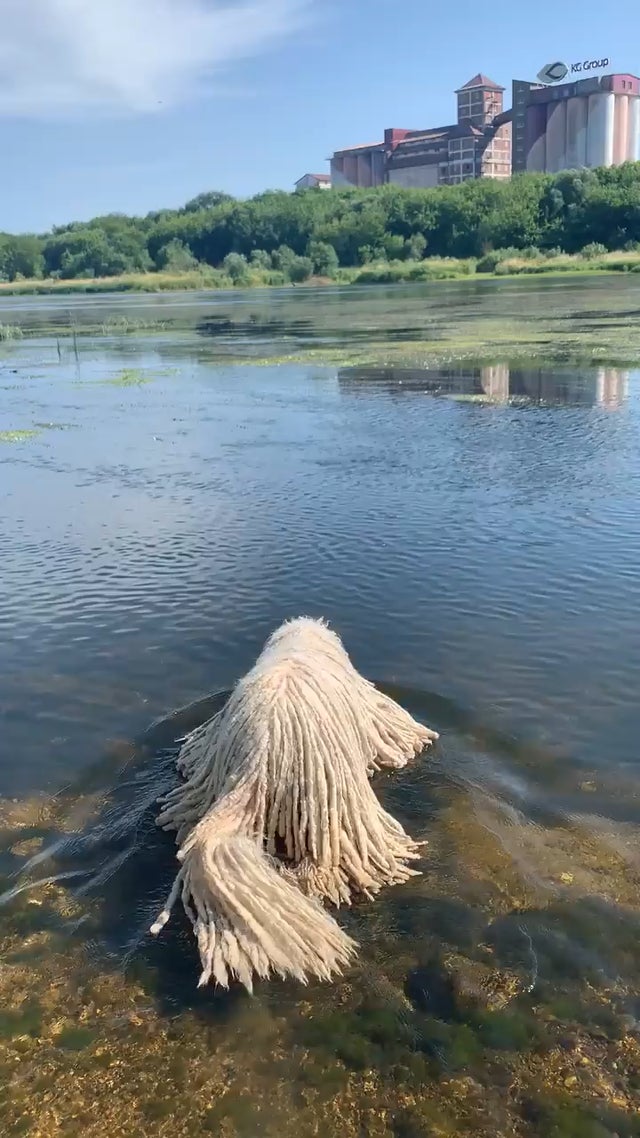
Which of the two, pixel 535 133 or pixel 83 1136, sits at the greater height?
pixel 535 133

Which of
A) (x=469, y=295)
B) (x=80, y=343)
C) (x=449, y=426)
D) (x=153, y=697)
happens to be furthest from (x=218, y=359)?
(x=469, y=295)

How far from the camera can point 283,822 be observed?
4945 mm

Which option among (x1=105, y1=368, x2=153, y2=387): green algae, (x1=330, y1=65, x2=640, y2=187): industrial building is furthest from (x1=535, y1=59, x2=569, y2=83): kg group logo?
(x1=105, y1=368, x2=153, y2=387): green algae

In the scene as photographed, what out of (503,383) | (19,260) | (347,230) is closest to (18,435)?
(503,383)

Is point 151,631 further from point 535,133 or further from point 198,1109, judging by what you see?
point 535,133

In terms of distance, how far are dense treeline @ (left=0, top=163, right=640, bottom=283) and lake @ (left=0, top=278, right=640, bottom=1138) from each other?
8340 cm

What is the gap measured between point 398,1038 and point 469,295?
60.9 metres

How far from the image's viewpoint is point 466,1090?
157 inches

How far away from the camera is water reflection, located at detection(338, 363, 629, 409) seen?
65.4ft

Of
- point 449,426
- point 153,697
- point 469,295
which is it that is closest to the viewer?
point 153,697

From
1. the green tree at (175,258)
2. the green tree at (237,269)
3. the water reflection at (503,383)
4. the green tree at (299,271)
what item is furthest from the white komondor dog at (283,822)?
the green tree at (175,258)

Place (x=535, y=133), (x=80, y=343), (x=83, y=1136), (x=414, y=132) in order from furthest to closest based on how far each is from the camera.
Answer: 1. (x=414, y=132)
2. (x=535, y=133)
3. (x=80, y=343)
4. (x=83, y=1136)

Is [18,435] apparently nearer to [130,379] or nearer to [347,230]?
[130,379]

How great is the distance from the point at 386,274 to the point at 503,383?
77004 mm
